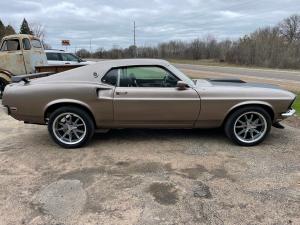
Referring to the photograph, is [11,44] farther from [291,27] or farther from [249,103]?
[291,27]

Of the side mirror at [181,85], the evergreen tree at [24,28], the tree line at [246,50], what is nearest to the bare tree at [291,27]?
the tree line at [246,50]

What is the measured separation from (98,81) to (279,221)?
10.9 ft

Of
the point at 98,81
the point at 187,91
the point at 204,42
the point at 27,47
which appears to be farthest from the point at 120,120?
the point at 204,42

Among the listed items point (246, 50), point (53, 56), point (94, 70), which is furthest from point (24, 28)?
point (94, 70)

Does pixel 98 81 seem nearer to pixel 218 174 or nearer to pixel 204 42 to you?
pixel 218 174

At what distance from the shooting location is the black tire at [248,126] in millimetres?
5316

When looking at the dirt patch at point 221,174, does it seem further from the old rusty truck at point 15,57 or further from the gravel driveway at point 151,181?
the old rusty truck at point 15,57

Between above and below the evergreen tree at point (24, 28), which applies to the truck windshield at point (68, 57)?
below

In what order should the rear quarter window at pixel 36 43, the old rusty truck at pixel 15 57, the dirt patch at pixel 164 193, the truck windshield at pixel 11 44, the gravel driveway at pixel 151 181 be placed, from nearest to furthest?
1. the gravel driveway at pixel 151 181
2. the dirt patch at pixel 164 193
3. the old rusty truck at pixel 15 57
4. the truck windshield at pixel 11 44
5. the rear quarter window at pixel 36 43

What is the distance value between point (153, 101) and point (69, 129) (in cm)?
142

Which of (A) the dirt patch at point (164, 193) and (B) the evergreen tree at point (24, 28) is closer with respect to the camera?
(A) the dirt patch at point (164, 193)

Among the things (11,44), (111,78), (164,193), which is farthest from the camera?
(11,44)

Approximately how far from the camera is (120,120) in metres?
5.36

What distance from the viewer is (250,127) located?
17.7ft
